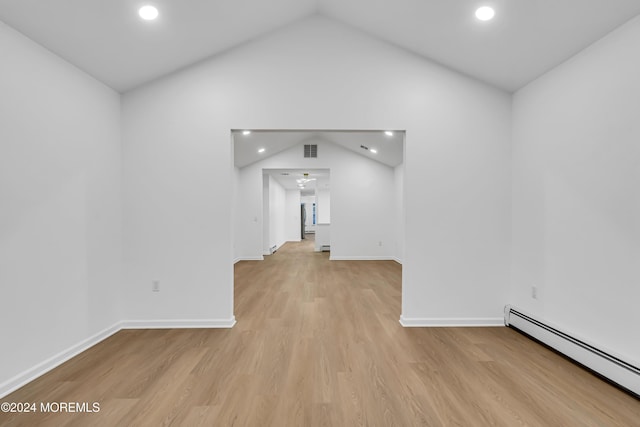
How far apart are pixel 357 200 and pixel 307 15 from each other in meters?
4.89

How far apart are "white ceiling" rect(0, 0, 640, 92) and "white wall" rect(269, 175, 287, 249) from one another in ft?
20.3

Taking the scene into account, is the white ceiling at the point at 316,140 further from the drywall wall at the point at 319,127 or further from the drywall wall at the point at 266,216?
the drywall wall at the point at 319,127

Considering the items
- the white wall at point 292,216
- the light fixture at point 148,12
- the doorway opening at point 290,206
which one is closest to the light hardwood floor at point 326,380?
the light fixture at point 148,12

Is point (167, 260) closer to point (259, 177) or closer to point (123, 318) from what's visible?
point (123, 318)

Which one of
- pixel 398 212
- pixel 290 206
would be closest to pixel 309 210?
pixel 290 206

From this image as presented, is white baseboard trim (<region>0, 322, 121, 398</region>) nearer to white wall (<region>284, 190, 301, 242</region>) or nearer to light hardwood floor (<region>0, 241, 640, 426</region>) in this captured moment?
light hardwood floor (<region>0, 241, 640, 426</region>)

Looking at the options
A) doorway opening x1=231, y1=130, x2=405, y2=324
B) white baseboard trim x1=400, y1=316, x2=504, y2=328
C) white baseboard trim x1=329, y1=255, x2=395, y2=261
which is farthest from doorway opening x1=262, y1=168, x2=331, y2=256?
white baseboard trim x1=400, y1=316, x2=504, y2=328

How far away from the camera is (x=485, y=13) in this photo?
2.33 m

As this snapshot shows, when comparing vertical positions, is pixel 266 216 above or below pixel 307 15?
below

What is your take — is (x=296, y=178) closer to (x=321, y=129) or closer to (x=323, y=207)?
(x=323, y=207)

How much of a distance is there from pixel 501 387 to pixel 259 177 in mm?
6667

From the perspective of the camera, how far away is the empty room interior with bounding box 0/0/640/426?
76.0 inches

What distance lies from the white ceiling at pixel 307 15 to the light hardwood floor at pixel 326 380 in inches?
99.7

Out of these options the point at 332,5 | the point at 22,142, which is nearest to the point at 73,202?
the point at 22,142
